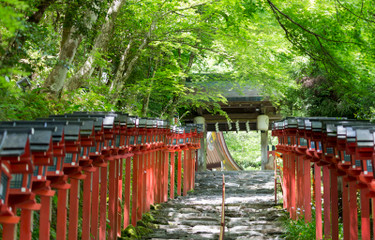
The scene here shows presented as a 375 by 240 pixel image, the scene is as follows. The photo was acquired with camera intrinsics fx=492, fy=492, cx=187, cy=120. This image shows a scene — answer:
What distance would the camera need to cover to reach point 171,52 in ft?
54.4

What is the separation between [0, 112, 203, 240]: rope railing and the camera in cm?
399

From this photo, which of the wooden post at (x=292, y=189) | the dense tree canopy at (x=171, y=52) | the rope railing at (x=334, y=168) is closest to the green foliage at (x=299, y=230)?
the rope railing at (x=334, y=168)

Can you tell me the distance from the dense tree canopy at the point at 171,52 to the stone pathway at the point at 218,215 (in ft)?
10.8

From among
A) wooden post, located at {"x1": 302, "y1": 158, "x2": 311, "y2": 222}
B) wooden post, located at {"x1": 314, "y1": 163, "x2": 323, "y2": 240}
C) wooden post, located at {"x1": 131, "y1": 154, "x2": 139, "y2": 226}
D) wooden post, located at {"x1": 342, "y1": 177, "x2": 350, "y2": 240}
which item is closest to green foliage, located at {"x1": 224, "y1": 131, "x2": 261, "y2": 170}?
wooden post, located at {"x1": 131, "y1": 154, "x2": 139, "y2": 226}

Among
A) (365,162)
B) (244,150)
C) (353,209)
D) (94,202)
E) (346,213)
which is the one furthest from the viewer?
(244,150)

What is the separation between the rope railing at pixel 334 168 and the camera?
555 centimetres

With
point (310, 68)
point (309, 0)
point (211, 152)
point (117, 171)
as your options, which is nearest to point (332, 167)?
point (117, 171)

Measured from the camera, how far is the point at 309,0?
40.2 feet

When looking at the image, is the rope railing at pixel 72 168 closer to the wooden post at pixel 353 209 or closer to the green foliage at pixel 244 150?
the wooden post at pixel 353 209

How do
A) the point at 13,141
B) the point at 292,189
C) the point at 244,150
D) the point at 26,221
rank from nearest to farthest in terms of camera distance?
1. the point at 13,141
2. the point at 26,221
3. the point at 292,189
4. the point at 244,150

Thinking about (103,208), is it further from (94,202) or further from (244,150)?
(244,150)

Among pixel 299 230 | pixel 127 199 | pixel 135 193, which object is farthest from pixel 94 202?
pixel 299 230

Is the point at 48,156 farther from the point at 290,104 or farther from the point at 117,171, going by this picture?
the point at 290,104

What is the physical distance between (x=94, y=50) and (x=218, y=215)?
18.9 ft
